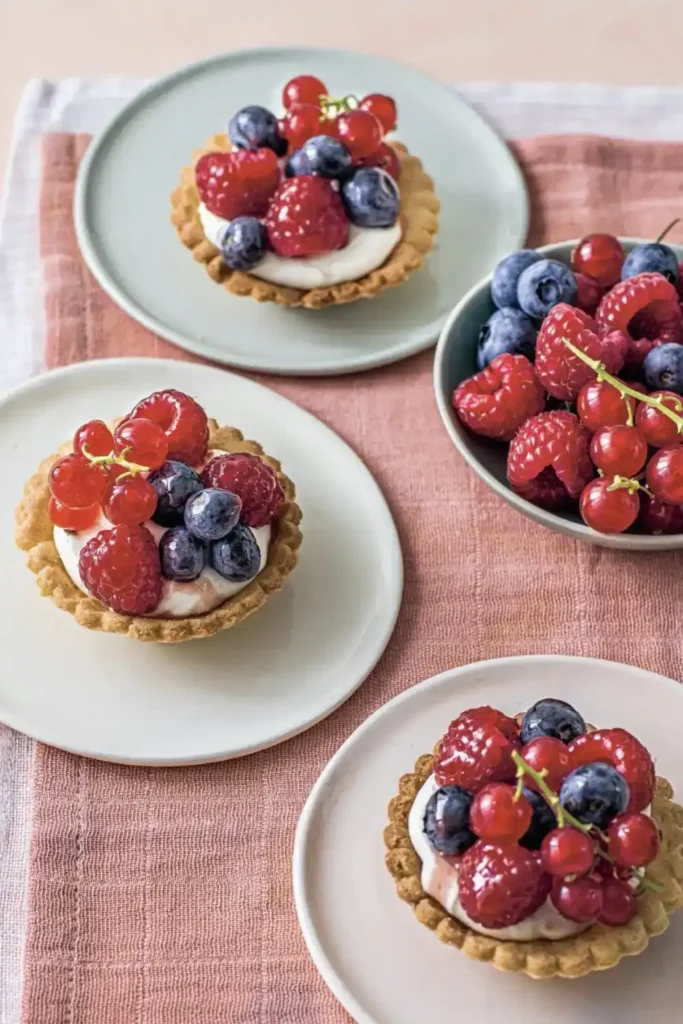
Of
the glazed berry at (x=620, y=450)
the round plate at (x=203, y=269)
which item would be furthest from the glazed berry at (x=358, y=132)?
the glazed berry at (x=620, y=450)

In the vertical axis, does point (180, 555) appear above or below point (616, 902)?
above

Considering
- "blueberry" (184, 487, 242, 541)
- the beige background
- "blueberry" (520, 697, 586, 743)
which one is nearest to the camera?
"blueberry" (520, 697, 586, 743)

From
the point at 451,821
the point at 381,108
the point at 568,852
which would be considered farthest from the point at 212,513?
the point at 381,108

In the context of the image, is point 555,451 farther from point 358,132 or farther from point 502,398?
point 358,132

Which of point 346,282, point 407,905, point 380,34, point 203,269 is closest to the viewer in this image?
point 407,905

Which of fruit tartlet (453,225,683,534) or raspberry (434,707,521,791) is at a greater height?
fruit tartlet (453,225,683,534)

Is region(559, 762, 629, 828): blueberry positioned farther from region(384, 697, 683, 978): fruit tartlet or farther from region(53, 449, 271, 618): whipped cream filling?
region(53, 449, 271, 618): whipped cream filling

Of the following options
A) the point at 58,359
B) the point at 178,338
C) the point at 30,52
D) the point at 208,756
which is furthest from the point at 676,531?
the point at 30,52

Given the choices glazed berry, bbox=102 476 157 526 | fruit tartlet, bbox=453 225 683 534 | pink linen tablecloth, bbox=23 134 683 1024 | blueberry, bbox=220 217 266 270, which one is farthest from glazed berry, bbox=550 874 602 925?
blueberry, bbox=220 217 266 270
